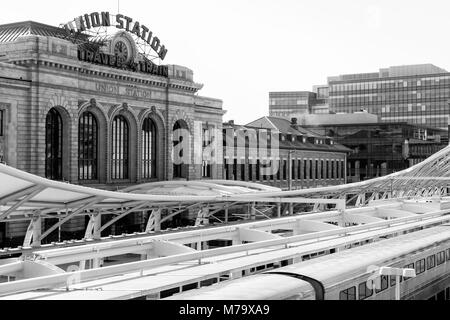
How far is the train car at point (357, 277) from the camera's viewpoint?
13.2 m

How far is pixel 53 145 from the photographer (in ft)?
156

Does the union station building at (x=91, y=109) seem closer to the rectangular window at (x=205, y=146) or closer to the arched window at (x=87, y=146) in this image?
the arched window at (x=87, y=146)

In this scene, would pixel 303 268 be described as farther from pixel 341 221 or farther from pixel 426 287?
pixel 341 221

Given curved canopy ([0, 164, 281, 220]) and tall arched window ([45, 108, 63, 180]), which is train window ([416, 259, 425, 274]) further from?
tall arched window ([45, 108, 63, 180])

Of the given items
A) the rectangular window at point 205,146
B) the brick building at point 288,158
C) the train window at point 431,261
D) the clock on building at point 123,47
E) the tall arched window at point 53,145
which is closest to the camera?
the train window at point 431,261

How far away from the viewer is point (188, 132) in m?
61.0

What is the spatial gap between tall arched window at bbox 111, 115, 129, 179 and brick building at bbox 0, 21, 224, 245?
84mm

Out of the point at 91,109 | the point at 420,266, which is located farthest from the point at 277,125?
the point at 420,266

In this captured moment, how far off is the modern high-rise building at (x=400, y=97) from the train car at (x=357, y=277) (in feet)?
394

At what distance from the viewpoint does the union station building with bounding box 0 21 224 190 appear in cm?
4466

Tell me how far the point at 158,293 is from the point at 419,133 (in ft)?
371

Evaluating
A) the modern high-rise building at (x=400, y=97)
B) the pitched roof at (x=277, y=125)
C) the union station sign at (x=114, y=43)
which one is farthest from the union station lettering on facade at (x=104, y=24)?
the modern high-rise building at (x=400, y=97)

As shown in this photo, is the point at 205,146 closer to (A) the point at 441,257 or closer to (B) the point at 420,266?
(A) the point at 441,257
